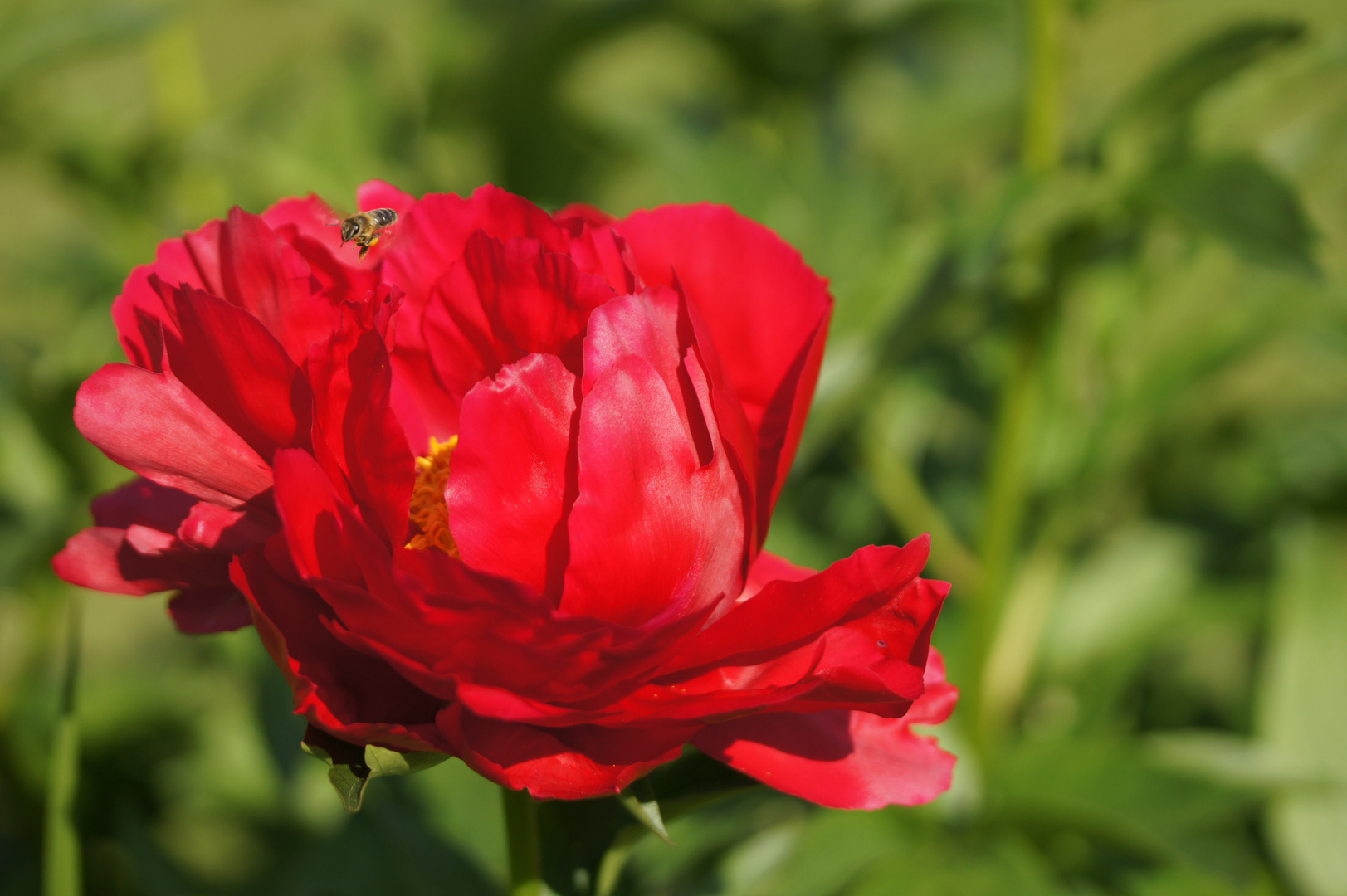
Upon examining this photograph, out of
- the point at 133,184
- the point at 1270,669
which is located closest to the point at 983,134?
the point at 1270,669

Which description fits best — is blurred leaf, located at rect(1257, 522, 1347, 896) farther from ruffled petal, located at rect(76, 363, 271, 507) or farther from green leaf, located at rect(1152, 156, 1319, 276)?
ruffled petal, located at rect(76, 363, 271, 507)

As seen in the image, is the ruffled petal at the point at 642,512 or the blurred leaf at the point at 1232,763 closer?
the ruffled petal at the point at 642,512

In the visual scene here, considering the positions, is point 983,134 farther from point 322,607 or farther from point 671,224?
point 322,607

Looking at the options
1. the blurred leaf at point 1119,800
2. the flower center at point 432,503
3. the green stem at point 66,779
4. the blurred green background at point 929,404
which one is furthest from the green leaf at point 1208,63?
the green stem at point 66,779

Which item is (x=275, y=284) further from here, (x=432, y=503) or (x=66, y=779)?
(x=66, y=779)

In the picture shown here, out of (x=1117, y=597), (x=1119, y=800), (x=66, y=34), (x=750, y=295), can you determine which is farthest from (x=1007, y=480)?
(x=66, y=34)

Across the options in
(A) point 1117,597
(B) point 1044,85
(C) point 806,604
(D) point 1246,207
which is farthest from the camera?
(A) point 1117,597

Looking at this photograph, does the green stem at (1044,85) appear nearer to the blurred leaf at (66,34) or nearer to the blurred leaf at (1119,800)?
the blurred leaf at (1119,800)

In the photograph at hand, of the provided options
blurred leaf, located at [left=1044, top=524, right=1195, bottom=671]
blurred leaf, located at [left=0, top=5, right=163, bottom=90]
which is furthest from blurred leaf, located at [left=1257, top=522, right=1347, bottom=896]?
blurred leaf, located at [left=0, top=5, right=163, bottom=90]
